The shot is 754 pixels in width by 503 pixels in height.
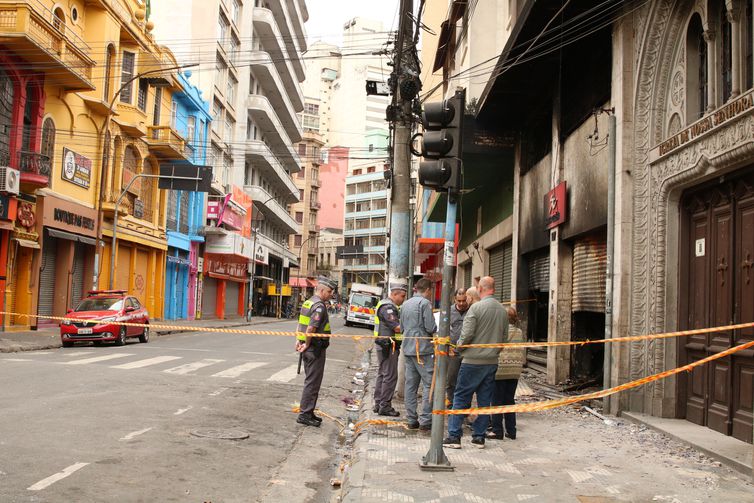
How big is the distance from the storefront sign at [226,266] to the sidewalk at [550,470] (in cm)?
4094

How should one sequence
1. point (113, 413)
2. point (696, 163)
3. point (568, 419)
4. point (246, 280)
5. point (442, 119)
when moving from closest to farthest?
point (442, 119), point (696, 163), point (113, 413), point (568, 419), point (246, 280)

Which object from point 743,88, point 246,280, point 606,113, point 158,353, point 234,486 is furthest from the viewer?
point 246,280

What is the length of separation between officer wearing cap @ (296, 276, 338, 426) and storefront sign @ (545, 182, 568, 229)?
18.0 feet

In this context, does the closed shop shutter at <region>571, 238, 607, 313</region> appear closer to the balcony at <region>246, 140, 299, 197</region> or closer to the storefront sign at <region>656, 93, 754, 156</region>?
the storefront sign at <region>656, 93, 754, 156</region>

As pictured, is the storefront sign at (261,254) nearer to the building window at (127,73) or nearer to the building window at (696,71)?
the building window at (127,73)

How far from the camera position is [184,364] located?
1520 cm

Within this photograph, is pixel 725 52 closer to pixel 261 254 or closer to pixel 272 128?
pixel 261 254

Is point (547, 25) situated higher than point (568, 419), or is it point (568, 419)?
point (547, 25)

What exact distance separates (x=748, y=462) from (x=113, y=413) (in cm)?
695

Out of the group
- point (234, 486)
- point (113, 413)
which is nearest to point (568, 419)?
point (234, 486)

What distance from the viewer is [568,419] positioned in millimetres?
9609

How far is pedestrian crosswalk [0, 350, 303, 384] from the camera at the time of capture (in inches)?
540

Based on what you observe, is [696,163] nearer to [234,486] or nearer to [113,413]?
[234,486]

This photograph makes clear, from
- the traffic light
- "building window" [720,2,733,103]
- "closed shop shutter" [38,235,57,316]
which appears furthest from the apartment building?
the traffic light
